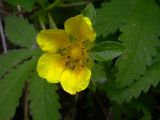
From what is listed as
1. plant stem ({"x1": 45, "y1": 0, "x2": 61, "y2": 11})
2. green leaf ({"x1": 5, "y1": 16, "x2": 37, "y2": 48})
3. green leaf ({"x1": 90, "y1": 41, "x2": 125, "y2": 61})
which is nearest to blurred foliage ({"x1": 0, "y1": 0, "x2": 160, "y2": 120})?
green leaf ({"x1": 5, "y1": 16, "x2": 37, "y2": 48})

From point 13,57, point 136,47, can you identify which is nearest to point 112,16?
point 136,47

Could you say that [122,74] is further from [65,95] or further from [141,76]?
[65,95]

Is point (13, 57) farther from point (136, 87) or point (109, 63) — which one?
point (136, 87)

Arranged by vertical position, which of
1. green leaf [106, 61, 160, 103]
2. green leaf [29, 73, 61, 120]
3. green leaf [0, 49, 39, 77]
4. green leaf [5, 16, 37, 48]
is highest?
green leaf [5, 16, 37, 48]

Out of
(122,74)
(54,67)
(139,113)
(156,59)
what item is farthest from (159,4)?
(54,67)

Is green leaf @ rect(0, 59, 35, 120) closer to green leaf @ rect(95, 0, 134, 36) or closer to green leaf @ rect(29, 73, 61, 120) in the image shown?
green leaf @ rect(29, 73, 61, 120)

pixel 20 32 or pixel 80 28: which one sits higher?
pixel 80 28

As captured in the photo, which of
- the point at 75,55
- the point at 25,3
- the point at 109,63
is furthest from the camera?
the point at 25,3
